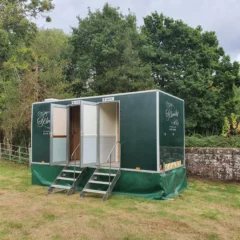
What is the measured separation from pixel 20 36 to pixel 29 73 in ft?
13.5

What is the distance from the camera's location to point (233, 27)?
12531 millimetres

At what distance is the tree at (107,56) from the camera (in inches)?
485

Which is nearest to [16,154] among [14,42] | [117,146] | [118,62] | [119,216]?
[14,42]

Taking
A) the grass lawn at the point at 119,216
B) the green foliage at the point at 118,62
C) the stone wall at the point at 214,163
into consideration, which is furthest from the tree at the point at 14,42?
the stone wall at the point at 214,163

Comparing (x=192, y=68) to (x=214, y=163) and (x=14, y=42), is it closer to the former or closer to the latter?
(x=214, y=163)

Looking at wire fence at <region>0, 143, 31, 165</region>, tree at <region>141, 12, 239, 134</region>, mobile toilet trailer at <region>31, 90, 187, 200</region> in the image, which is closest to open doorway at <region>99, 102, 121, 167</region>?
mobile toilet trailer at <region>31, 90, 187, 200</region>

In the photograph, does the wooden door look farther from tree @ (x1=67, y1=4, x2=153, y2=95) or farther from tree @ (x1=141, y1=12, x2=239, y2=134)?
tree @ (x1=141, y1=12, x2=239, y2=134)

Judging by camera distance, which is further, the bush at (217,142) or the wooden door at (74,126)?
the bush at (217,142)

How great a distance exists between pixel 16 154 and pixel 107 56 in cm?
638

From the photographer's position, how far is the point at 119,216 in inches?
179

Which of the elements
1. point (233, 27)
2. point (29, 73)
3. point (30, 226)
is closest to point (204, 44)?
point (233, 27)

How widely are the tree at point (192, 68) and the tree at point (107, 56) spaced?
1.11 metres

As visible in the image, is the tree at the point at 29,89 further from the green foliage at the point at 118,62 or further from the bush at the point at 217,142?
the bush at the point at 217,142

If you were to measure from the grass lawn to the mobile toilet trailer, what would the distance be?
0.35m
